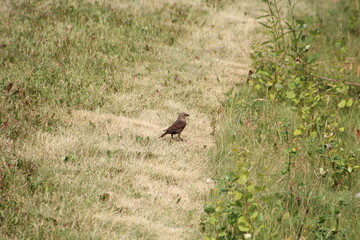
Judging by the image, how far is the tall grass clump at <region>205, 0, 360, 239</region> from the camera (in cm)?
438

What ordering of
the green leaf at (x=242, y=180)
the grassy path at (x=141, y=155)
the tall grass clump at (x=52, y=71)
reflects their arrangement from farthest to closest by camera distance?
the grassy path at (x=141, y=155), the tall grass clump at (x=52, y=71), the green leaf at (x=242, y=180)

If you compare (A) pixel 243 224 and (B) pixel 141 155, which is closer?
(A) pixel 243 224

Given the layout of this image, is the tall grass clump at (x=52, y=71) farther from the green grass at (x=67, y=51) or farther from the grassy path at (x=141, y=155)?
the grassy path at (x=141, y=155)

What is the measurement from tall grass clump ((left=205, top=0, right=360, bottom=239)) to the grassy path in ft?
1.34

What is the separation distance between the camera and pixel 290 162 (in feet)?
18.4

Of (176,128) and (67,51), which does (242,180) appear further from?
(67,51)

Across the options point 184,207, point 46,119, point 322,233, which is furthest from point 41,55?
point 322,233

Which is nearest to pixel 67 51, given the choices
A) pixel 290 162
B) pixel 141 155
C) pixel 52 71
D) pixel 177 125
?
pixel 52 71

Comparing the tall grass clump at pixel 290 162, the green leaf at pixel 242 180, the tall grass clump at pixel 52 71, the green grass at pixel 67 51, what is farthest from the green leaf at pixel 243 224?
the green grass at pixel 67 51

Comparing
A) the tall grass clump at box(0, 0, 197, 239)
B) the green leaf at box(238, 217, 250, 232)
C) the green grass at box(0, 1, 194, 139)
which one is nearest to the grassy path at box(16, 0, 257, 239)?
the tall grass clump at box(0, 0, 197, 239)

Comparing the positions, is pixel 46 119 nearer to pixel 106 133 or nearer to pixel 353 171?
pixel 106 133

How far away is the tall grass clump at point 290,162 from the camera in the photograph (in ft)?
14.4

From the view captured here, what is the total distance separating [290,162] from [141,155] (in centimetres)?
189

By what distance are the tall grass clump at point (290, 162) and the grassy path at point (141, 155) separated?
410mm
